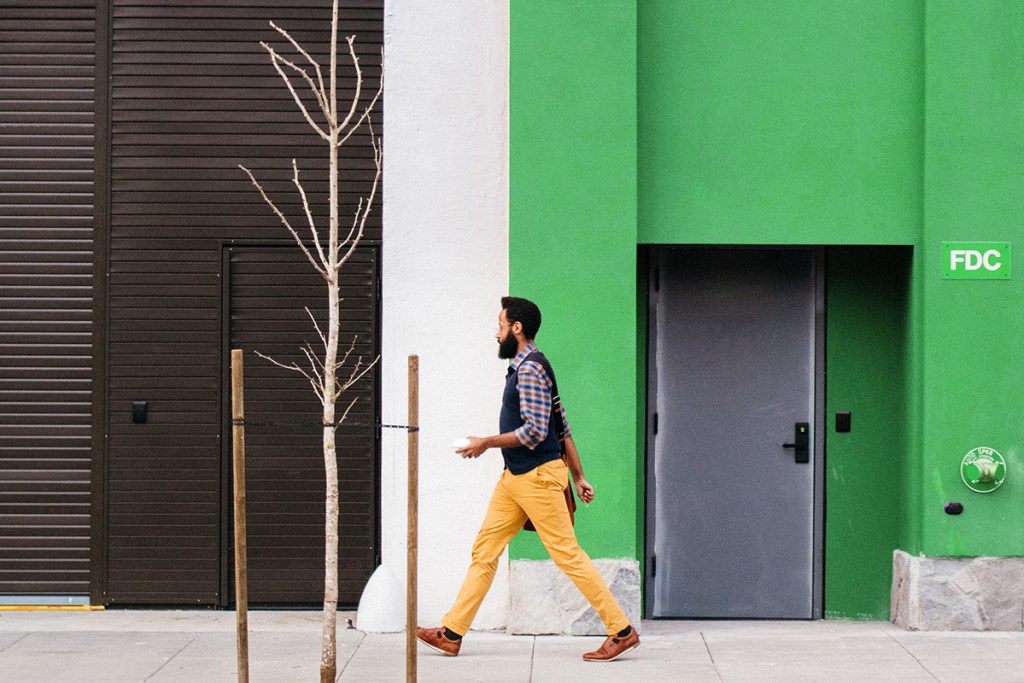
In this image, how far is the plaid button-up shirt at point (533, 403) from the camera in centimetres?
693

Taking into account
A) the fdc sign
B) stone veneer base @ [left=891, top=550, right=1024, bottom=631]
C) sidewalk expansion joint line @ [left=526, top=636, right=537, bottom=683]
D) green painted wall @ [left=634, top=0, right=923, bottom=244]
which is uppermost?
green painted wall @ [left=634, top=0, right=923, bottom=244]

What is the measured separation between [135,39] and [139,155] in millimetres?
795

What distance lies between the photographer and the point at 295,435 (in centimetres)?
866

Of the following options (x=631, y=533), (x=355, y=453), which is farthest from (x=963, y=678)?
(x=355, y=453)

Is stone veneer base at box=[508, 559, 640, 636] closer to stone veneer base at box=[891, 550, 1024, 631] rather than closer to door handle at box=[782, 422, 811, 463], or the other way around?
door handle at box=[782, 422, 811, 463]

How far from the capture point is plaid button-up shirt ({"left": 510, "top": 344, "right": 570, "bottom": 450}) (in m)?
6.93

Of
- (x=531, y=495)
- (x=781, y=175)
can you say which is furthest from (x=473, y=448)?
(x=781, y=175)

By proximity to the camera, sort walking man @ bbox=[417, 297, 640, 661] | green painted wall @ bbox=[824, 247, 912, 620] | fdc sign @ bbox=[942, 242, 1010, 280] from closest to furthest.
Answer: walking man @ bbox=[417, 297, 640, 661], fdc sign @ bbox=[942, 242, 1010, 280], green painted wall @ bbox=[824, 247, 912, 620]

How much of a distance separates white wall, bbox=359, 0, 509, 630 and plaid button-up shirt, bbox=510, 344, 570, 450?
1128 mm

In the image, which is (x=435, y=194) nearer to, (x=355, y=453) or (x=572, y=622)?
(x=355, y=453)

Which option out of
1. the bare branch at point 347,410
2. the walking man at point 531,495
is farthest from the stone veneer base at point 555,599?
the bare branch at point 347,410

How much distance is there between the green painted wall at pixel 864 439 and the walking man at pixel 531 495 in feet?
6.95

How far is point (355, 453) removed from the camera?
866 centimetres

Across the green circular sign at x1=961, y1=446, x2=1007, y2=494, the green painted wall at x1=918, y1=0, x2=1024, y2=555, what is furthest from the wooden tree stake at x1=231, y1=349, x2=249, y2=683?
the green circular sign at x1=961, y1=446, x2=1007, y2=494
